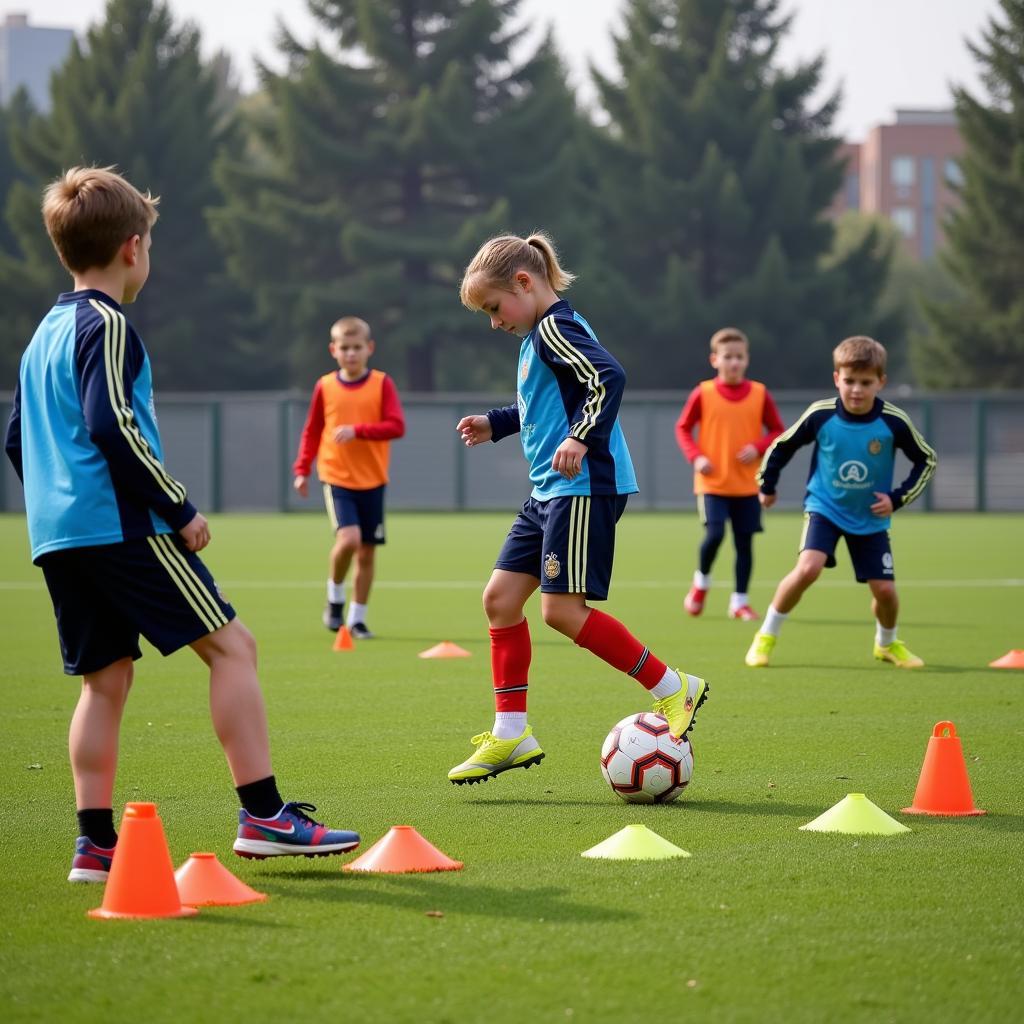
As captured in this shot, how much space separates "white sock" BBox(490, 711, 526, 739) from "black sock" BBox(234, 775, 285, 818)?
163cm

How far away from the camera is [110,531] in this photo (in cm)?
450

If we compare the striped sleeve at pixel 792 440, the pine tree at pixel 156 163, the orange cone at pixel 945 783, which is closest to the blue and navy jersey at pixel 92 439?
the orange cone at pixel 945 783

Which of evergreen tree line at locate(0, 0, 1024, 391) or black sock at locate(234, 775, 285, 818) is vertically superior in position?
evergreen tree line at locate(0, 0, 1024, 391)

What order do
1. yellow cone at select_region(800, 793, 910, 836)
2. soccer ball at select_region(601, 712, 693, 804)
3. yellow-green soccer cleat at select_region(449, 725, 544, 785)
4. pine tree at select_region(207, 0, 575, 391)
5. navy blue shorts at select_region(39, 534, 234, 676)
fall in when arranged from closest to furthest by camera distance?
navy blue shorts at select_region(39, 534, 234, 676) < yellow cone at select_region(800, 793, 910, 836) < soccer ball at select_region(601, 712, 693, 804) < yellow-green soccer cleat at select_region(449, 725, 544, 785) < pine tree at select_region(207, 0, 575, 391)

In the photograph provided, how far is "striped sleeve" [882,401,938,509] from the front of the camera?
924cm

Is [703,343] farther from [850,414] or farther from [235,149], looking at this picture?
[850,414]

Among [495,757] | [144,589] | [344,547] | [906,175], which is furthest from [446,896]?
[906,175]

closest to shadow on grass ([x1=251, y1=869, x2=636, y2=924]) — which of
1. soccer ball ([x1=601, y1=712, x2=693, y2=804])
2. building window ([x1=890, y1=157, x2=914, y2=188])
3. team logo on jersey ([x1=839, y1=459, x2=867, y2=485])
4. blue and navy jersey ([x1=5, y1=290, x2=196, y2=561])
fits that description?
blue and navy jersey ([x1=5, y1=290, x2=196, y2=561])

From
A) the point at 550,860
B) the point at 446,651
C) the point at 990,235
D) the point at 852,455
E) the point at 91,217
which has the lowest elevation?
the point at 446,651

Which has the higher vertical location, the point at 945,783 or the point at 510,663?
the point at 510,663

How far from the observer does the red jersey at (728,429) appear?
12.5m

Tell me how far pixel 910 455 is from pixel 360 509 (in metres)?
4.05

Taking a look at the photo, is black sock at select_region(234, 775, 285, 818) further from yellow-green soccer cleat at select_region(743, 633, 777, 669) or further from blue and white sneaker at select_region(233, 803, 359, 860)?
yellow-green soccer cleat at select_region(743, 633, 777, 669)

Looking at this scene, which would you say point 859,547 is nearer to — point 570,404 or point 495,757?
point 570,404
